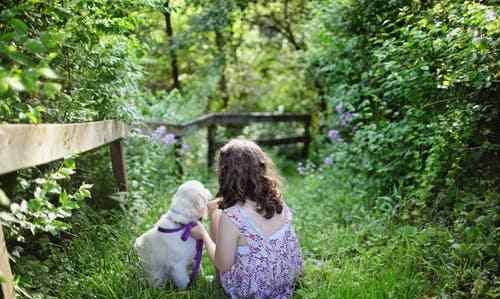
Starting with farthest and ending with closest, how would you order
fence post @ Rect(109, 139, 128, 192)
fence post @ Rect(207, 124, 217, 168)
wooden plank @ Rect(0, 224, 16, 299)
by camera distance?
fence post @ Rect(207, 124, 217, 168) < fence post @ Rect(109, 139, 128, 192) < wooden plank @ Rect(0, 224, 16, 299)

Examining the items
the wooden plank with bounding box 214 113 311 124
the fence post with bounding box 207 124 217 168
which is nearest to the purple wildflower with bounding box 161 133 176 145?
the fence post with bounding box 207 124 217 168

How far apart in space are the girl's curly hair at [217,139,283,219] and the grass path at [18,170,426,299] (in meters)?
0.60

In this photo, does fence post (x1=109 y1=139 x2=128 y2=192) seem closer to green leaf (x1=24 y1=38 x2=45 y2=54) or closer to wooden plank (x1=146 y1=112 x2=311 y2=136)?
wooden plank (x1=146 y1=112 x2=311 y2=136)

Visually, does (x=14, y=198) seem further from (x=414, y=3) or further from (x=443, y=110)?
(x=414, y=3)

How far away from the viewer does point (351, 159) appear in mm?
5352

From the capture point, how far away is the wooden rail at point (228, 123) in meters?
6.58

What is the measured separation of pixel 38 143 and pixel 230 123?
6920mm

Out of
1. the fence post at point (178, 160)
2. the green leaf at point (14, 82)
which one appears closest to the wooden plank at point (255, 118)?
the fence post at point (178, 160)

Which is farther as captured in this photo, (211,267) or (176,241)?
(211,267)

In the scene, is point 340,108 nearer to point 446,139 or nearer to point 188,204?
point 446,139

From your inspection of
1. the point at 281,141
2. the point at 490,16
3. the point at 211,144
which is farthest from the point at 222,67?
the point at 490,16

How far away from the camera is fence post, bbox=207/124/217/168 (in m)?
8.04

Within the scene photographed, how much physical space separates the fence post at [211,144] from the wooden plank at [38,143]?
5.19 meters

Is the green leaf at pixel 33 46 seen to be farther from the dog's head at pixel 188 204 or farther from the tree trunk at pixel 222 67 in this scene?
the tree trunk at pixel 222 67
